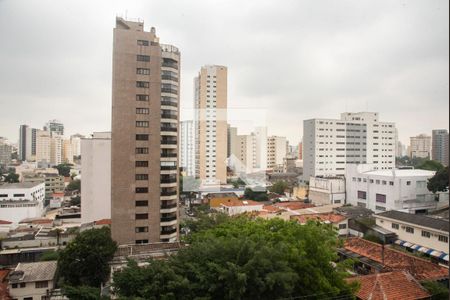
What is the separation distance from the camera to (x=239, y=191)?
1513cm

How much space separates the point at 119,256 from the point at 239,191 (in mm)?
9581

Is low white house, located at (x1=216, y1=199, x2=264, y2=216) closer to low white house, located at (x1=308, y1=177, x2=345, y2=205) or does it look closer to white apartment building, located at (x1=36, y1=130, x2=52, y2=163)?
low white house, located at (x1=308, y1=177, x2=345, y2=205)

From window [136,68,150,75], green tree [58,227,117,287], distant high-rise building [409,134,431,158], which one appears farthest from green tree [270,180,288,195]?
green tree [58,227,117,287]

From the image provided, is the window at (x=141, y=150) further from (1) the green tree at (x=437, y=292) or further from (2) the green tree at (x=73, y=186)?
(2) the green tree at (x=73, y=186)

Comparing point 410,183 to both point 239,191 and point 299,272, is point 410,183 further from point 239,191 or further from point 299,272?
point 299,272

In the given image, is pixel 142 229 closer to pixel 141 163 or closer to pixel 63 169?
pixel 141 163

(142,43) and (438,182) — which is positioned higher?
(142,43)

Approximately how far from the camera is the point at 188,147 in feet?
51.3

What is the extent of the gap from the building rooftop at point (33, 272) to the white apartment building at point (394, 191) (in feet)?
32.0

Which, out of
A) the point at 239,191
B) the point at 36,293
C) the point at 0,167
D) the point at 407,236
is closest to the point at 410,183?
the point at 407,236

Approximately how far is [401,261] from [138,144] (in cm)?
583

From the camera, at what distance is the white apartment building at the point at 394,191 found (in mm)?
10039

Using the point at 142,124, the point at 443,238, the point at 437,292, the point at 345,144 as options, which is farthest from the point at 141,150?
the point at 345,144

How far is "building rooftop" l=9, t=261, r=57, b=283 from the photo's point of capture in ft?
17.2
